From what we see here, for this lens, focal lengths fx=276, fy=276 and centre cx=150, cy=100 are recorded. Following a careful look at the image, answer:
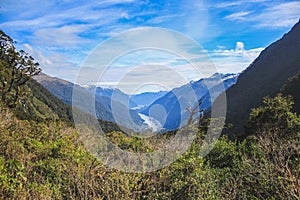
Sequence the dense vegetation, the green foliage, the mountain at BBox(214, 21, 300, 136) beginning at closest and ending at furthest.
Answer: the dense vegetation < the green foliage < the mountain at BBox(214, 21, 300, 136)

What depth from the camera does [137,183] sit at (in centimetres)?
890

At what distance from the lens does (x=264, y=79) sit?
117 metres

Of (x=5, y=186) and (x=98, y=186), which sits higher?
(x=5, y=186)

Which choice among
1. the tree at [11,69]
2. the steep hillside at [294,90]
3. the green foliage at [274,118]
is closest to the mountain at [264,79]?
the steep hillside at [294,90]

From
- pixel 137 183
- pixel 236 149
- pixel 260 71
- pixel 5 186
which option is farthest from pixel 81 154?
pixel 260 71

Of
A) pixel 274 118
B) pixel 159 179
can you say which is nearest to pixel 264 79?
pixel 274 118

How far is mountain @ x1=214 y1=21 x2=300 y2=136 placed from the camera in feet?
291

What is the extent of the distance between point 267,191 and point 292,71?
105 metres

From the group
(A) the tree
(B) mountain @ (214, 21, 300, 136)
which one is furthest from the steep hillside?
(A) the tree

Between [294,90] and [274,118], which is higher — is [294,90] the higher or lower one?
the higher one

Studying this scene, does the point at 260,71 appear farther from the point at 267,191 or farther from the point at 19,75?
the point at 267,191

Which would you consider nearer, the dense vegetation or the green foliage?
the dense vegetation

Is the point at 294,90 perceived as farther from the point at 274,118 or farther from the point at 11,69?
the point at 11,69

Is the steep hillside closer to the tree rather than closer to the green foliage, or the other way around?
the green foliage
